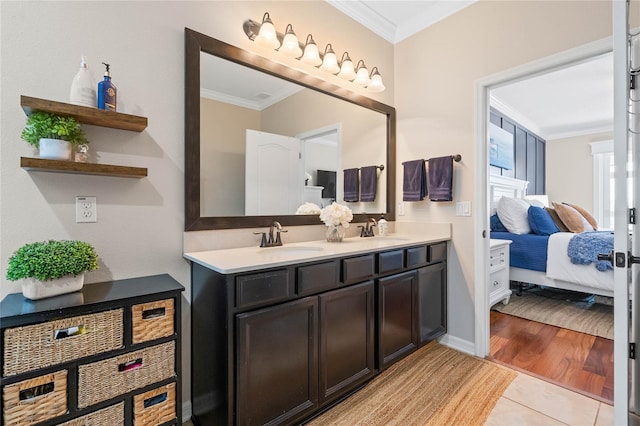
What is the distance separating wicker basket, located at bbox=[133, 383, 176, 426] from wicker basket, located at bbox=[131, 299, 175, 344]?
0.24 meters

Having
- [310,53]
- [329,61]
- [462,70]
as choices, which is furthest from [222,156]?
[462,70]

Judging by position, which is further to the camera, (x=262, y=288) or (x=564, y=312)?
(x=564, y=312)

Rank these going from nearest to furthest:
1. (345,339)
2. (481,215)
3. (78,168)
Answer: (78,168)
(345,339)
(481,215)

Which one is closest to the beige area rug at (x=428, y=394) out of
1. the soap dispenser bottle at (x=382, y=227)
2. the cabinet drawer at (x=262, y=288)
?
the cabinet drawer at (x=262, y=288)

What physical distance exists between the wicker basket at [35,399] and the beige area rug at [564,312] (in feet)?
12.4

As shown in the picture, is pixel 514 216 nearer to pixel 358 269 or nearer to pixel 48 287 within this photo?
pixel 358 269

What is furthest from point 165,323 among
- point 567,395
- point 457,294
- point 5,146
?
point 567,395

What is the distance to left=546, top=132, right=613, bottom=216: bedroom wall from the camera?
19.8ft

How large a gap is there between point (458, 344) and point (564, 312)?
1.71 m

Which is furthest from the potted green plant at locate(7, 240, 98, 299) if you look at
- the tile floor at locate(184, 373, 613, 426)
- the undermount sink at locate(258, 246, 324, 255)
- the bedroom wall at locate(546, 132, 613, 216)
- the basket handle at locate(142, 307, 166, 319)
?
the bedroom wall at locate(546, 132, 613, 216)

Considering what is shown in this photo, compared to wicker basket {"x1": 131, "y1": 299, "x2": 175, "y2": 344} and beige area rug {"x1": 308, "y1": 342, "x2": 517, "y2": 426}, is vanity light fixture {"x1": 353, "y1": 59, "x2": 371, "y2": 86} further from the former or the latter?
beige area rug {"x1": 308, "y1": 342, "x2": 517, "y2": 426}

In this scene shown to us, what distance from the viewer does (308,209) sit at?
232 centimetres

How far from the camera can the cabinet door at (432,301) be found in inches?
90.4

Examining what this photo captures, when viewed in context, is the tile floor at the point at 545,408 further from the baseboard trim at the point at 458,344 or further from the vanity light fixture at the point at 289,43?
the vanity light fixture at the point at 289,43
